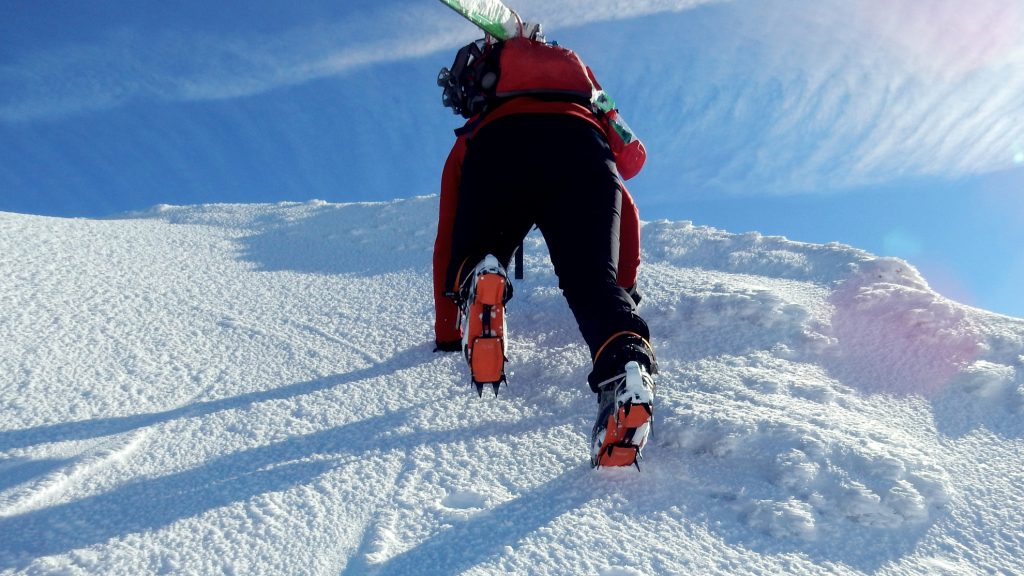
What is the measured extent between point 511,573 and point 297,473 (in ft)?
2.88

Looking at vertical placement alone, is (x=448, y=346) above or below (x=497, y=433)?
above

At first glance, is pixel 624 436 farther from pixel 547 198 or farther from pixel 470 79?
pixel 470 79

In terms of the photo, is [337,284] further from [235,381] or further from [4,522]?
[4,522]

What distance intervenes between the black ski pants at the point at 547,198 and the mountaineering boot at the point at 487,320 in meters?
0.17

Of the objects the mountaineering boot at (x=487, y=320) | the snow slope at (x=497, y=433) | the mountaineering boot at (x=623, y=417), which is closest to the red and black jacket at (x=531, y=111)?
the mountaineering boot at (x=487, y=320)

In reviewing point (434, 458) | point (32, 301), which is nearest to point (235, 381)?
point (434, 458)

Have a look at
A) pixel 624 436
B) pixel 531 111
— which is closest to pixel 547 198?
pixel 531 111

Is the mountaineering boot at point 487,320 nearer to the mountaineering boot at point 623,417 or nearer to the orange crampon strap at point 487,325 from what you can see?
the orange crampon strap at point 487,325

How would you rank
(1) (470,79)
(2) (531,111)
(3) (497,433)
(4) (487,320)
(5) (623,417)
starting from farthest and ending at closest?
(1) (470,79), (2) (531,111), (3) (497,433), (4) (487,320), (5) (623,417)

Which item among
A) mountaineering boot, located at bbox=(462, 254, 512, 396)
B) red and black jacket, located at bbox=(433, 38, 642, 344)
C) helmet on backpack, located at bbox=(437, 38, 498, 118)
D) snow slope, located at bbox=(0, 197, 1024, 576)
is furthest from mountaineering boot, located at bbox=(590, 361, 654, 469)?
helmet on backpack, located at bbox=(437, 38, 498, 118)

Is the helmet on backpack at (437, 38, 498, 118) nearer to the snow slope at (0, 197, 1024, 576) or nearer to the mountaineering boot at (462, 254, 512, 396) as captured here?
the mountaineering boot at (462, 254, 512, 396)

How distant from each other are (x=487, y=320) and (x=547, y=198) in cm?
57

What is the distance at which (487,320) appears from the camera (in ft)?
8.34

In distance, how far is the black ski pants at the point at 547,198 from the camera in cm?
248
